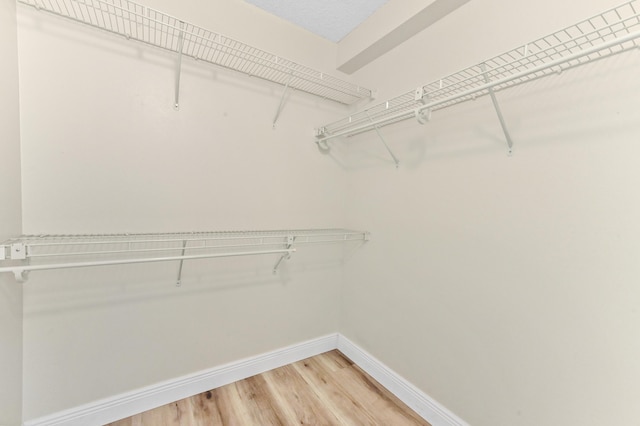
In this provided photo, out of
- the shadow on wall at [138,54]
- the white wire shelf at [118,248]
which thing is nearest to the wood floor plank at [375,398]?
the white wire shelf at [118,248]

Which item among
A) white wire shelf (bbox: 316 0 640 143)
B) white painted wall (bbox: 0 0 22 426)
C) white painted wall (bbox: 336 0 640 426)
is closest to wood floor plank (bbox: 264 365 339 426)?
white painted wall (bbox: 336 0 640 426)

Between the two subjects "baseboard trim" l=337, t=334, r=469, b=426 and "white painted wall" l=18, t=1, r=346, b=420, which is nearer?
"white painted wall" l=18, t=1, r=346, b=420

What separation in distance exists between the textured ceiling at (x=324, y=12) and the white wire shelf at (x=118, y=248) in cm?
138

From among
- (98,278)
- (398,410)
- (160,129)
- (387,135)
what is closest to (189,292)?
(98,278)

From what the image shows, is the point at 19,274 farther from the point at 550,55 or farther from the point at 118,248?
the point at 550,55

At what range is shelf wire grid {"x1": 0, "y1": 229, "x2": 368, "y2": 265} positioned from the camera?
1117 mm

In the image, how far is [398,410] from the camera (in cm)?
148

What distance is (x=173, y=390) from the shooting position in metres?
1.47

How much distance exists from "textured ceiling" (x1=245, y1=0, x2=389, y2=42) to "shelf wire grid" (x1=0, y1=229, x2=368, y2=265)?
1.38 m

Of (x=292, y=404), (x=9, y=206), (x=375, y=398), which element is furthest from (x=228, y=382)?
(x=9, y=206)

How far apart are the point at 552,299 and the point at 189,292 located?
1710mm

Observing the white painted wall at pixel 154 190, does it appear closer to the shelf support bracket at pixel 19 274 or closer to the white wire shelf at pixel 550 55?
the shelf support bracket at pixel 19 274

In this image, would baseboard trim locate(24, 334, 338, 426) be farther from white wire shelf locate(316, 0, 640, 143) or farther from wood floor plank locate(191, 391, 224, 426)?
white wire shelf locate(316, 0, 640, 143)

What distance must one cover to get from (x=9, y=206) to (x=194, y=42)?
109cm
